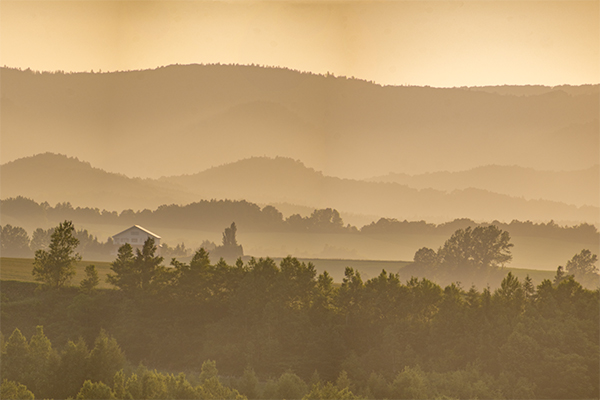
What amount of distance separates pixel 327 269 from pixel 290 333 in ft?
301

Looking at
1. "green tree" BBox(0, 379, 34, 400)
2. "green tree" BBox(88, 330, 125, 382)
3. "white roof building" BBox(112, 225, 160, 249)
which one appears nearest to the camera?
"green tree" BBox(0, 379, 34, 400)

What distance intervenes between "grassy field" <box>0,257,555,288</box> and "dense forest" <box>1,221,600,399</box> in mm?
8775

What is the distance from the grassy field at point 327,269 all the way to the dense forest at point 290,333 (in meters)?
8.77

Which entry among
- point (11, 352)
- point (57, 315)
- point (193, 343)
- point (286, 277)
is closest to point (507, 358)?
point (286, 277)

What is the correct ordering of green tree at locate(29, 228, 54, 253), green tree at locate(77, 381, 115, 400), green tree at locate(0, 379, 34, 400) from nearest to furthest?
1. green tree at locate(77, 381, 115, 400)
2. green tree at locate(0, 379, 34, 400)
3. green tree at locate(29, 228, 54, 253)

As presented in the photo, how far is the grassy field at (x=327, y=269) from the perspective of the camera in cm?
10254

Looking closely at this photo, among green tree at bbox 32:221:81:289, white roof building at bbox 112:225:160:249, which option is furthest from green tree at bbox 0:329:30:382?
white roof building at bbox 112:225:160:249

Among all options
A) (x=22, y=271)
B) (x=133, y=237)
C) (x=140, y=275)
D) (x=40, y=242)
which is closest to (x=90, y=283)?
(x=140, y=275)

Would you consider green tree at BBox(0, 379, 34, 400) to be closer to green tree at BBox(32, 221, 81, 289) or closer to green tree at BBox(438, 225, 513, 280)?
green tree at BBox(32, 221, 81, 289)

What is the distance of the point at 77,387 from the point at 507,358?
45.2 m

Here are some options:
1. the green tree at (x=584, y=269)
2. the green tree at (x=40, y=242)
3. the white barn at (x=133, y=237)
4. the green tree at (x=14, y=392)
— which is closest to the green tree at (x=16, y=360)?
the green tree at (x=14, y=392)

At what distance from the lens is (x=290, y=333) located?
249 feet

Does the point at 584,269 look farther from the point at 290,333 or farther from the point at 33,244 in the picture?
the point at 33,244

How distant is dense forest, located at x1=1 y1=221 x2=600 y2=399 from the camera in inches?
2338
